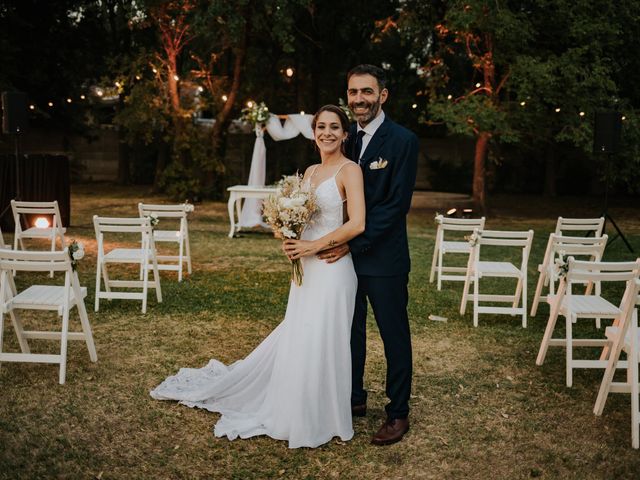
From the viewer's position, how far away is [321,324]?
158 inches

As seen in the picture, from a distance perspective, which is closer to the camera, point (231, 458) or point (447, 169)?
point (231, 458)

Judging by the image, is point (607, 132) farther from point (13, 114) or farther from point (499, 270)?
point (13, 114)

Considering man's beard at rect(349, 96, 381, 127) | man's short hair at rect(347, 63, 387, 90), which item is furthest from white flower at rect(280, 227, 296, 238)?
man's short hair at rect(347, 63, 387, 90)

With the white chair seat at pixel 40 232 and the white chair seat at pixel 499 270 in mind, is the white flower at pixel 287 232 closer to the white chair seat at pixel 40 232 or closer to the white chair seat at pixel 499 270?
the white chair seat at pixel 499 270

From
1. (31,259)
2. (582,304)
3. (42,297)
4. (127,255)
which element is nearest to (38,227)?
(127,255)

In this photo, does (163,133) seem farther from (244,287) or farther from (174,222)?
(244,287)

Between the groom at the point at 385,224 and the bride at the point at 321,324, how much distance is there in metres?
0.08

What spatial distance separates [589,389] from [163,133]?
20122 mm

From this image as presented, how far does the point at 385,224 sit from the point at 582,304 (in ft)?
7.93

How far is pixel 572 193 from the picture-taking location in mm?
23469

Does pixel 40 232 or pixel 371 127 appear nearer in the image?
pixel 371 127

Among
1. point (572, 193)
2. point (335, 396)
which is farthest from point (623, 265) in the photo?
point (572, 193)

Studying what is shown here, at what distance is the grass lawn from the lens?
12.4ft

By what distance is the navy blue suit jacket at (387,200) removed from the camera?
3.79 m
